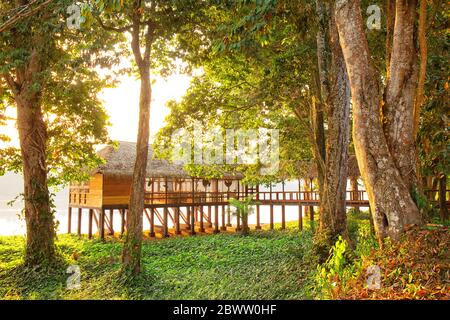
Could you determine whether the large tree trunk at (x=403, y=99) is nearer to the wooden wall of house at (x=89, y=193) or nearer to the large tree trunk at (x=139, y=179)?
the large tree trunk at (x=139, y=179)

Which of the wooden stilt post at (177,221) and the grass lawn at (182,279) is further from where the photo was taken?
the wooden stilt post at (177,221)

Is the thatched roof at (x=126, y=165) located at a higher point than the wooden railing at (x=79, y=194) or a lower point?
higher

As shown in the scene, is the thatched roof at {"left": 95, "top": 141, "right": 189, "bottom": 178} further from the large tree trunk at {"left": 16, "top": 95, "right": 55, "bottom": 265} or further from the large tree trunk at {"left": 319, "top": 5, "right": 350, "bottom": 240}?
the large tree trunk at {"left": 319, "top": 5, "right": 350, "bottom": 240}

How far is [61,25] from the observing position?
934cm

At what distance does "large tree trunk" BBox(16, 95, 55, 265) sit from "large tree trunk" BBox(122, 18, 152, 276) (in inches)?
132

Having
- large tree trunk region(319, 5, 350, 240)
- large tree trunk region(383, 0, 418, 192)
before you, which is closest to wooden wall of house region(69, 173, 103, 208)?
large tree trunk region(319, 5, 350, 240)

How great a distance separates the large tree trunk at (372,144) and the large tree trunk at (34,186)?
10479 mm

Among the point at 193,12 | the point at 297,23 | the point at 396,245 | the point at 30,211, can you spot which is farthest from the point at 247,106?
the point at 396,245

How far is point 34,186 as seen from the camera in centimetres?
1228

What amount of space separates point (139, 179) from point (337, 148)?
559cm

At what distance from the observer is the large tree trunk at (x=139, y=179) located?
1073 centimetres

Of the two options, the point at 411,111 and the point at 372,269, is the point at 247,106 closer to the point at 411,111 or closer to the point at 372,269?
the point at 411,111

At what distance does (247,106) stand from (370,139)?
950 centimetres

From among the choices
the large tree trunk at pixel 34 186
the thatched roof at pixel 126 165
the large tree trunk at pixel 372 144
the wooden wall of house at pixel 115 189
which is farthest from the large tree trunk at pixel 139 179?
the wooden wall of house at pixel 115 189
